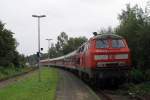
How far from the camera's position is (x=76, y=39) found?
563 feet

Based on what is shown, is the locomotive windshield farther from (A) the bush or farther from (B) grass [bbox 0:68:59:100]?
(B) grass [bbox 0:68:59:100]

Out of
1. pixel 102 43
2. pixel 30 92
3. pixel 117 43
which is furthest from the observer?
pixel 102 43

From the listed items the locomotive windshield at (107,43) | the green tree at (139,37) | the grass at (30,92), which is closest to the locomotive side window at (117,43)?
the locomotive windshield at (107,43)

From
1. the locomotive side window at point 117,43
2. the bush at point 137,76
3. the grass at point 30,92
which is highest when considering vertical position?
the locomotive side window at point 117,43

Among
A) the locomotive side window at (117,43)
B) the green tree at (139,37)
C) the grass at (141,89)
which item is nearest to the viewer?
the grass at (141,89)

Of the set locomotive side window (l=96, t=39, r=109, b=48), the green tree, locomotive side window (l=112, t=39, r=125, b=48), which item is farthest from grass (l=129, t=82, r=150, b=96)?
the green tree

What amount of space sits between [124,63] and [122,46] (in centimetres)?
119

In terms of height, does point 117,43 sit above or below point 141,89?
above

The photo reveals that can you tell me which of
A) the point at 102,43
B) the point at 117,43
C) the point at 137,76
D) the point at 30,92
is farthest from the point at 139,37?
the point at 30,92

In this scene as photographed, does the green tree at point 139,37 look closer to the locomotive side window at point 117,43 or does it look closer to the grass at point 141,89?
the locomotive side window at point 117,43

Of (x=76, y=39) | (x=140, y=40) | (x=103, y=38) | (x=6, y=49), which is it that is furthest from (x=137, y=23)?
(x=76, y=39)

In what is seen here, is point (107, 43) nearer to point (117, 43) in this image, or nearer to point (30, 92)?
point (117, 43)

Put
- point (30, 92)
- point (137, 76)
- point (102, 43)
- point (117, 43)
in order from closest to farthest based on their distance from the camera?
point (30, 92) < point (117, 43) < point (102, 43) < point (137, 76)

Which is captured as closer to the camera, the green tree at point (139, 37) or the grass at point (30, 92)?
the grass at point (30, 92)
